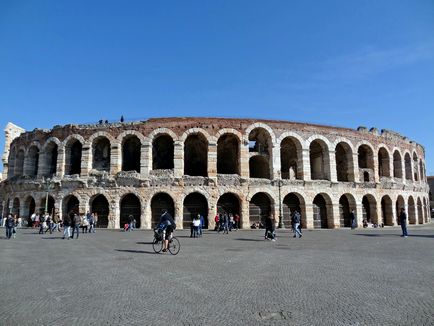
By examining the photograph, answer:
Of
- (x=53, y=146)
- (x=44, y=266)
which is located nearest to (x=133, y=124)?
(x=53, y=146)

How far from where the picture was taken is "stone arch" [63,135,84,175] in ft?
82.3

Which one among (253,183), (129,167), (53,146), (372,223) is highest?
(53,146)

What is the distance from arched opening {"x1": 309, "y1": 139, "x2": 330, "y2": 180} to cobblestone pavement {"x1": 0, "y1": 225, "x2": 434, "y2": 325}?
669 inches

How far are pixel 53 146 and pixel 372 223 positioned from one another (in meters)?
29.9

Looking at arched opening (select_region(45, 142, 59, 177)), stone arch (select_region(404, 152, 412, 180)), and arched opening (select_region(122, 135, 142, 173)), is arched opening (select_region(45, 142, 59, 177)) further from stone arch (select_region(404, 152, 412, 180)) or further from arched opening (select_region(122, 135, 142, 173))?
stone arch (select_region(404, 152, 412, 180))

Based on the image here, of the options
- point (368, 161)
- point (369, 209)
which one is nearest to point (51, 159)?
point (368, 161)

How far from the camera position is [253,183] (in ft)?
76.6

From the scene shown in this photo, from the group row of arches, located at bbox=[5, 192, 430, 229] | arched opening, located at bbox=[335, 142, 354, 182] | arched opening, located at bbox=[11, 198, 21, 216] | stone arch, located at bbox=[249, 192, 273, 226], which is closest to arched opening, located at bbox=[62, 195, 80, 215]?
row of arches, located at bbox=[5, 192, 430, 229]

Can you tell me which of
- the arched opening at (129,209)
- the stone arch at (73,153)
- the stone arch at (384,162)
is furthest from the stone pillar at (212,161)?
the stone arch at (384,162)

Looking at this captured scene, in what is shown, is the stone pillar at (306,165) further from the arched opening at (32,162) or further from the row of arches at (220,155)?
the arched opening at (32,162)

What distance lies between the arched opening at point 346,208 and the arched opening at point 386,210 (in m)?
4.78

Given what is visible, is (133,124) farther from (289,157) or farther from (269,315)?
(269,315)

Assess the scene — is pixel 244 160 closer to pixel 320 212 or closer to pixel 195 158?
pixel 195 158

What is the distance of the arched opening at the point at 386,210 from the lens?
28.1 m
